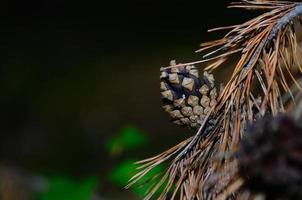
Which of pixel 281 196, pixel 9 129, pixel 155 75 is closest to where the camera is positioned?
pixel 281 196

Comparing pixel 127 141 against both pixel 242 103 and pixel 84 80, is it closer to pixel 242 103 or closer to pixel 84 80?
pixel 84 80

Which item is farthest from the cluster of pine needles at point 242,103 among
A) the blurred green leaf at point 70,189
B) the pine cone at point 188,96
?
the blurred green leaf at point 70,189

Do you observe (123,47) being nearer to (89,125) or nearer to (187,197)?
(89,125)

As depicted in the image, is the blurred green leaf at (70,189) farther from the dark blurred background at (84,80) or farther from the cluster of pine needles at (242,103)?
the cluster of pine needles at (242,103)

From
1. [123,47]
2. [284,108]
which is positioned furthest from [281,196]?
[123,47]

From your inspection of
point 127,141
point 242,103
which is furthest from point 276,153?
point 127,141
